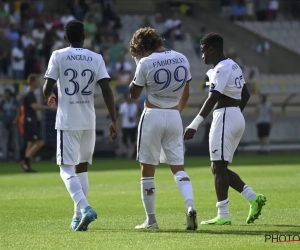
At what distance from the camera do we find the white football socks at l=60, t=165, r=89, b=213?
1134cm

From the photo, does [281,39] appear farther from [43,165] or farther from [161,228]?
[161,228]

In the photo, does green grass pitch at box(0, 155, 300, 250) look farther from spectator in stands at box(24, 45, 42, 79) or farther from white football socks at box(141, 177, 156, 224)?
spectator in stands at box(24, 45, 42, 79)

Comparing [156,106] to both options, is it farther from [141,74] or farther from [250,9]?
[250,9]

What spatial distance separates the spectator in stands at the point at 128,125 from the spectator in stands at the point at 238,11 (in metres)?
12.6

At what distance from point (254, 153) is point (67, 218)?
2201 cm

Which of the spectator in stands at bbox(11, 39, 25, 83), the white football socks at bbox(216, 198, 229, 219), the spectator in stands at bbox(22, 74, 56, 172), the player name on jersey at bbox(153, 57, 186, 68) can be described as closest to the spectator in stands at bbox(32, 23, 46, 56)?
the spectator in stands at bbox(11, 39, 25, 83)

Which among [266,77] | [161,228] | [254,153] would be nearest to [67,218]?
[161,228]

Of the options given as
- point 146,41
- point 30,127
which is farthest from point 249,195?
point 30,127

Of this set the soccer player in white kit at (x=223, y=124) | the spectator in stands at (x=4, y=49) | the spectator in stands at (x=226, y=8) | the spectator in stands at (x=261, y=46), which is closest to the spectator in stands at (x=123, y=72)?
the spectator in stands at (x=4, y=49)

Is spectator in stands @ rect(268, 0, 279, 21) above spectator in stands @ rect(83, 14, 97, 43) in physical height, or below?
above

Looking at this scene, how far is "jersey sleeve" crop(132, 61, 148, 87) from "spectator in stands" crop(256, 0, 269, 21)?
34.0m

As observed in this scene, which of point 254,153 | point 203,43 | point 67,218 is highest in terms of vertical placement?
point 203,43

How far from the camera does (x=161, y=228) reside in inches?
459

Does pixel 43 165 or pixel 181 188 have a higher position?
pixel 181 188
